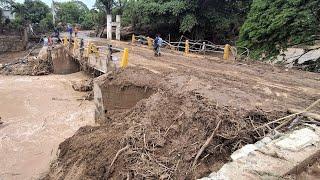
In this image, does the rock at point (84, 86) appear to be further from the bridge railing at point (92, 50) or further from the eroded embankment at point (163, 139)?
the eroded embankment at point (163, 139)

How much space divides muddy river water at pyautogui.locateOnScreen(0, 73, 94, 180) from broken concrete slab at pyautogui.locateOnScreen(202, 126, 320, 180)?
799cm

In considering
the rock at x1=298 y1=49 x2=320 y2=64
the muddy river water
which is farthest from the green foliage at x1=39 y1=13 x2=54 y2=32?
the rock at x1=298 y1=49 x2=320 y2=64

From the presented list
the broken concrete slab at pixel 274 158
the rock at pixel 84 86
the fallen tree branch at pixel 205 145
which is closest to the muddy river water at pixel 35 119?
the rock at pixel 84 86

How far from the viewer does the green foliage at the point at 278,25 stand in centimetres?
1748

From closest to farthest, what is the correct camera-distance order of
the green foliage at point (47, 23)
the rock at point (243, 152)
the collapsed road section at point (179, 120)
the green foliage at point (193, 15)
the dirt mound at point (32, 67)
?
1. the rock at point (243, 152)
2. the collapsed road section at point (179, 120)
3. the dirt mound at point (32, 67)
4. the green foliage at point (193, 15)
5. the green foliage at point (47, 23)

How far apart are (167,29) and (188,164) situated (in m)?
28.3

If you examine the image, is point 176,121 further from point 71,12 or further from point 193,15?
point 71,12

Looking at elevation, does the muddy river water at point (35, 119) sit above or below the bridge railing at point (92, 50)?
below

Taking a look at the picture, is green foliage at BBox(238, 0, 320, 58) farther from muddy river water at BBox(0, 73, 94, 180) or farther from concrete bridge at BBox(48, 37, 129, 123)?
muddy river water at BBox(0, 73, 94, 180)

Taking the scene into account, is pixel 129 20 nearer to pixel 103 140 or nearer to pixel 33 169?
pixel 33 169

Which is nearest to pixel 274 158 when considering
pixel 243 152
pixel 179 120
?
pixel 243 152

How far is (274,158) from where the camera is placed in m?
6.42

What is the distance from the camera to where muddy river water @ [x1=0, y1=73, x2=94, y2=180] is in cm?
1332

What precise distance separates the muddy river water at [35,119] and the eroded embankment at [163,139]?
111 inches
